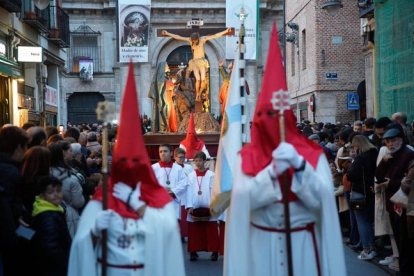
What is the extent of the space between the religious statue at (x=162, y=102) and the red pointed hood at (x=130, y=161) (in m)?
14.9

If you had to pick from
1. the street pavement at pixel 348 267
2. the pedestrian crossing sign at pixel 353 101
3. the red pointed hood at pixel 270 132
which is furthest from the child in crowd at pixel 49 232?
the pedestrian crossing sign at pixel 353 101

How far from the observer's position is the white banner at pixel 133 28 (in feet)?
81.0

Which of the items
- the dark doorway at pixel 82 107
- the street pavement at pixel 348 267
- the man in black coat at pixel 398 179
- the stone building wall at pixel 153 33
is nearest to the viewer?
the man in black coat at pixel 398 179

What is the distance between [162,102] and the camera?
20.3m

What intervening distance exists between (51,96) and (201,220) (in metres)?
15.6

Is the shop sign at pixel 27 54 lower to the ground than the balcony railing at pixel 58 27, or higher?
lower

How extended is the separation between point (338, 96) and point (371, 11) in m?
9.01

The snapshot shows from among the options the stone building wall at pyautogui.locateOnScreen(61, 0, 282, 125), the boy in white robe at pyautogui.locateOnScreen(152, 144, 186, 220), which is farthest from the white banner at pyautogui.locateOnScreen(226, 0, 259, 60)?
the stone building wall at pyautogui.locateOnScreen(61, 0, 282, 125)

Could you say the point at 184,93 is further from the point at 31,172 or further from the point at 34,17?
the point at 31,172

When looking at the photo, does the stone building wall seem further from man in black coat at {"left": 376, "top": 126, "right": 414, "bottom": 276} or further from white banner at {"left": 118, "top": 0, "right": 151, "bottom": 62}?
man in black coat at {"left": 376, "top": 126, "right": 414, "bottom": 276}

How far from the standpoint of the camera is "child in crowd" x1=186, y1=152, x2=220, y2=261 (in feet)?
36.0

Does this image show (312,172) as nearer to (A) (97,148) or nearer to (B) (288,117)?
(B) (288,117)

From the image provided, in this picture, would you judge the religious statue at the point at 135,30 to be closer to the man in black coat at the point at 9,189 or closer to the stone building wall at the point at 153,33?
the stone building wall at the point at 153,33

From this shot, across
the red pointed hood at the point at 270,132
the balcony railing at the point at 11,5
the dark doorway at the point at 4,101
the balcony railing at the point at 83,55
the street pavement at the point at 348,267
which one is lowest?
the street pavement at the point at 348,267
